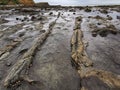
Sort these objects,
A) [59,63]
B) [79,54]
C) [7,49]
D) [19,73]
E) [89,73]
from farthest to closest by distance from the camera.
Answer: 1. [7,49]
2. [79,54]
3. [59,63]
4. [89,73]
5. [19,73]

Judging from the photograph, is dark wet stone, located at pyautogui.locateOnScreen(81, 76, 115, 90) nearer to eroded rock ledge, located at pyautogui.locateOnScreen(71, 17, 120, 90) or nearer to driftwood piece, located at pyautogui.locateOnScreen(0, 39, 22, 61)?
eroded rock ledge, located at pyautogui.locateOnScreen(71, 17, 120, 90)

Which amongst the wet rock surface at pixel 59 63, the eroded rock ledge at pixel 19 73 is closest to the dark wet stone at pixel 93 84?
the wet rock surface at pixel 59 63

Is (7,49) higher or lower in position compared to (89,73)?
lower

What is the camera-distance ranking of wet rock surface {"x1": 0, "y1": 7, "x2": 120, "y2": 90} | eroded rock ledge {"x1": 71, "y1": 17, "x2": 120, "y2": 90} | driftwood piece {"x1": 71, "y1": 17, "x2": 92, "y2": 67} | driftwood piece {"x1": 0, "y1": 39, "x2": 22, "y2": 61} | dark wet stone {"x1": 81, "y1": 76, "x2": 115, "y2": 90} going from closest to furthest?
1. dark wet stone {"x1": 81, "y1": 76, "x2": 115, "y2": 90}
2. eroded rock ledge {"x1": 71, "y1": 17, "x2": 120, "y2": 90}
3. wet rock surface {"x1": 0, "y1": 7, "x2": 120, "y2": 90}
4. driftwood piece {"x1": 71, "y1": 17, "x2": 92, "y2": 67}
5. driftwood piece {"x1": 0, "y1": 39, "x2": 22, "y2": 61}

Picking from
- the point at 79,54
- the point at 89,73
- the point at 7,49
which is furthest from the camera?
the point at 7,49

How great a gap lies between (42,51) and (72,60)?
2.56 m

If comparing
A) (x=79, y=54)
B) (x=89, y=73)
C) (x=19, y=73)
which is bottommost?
(x=79, y=54)

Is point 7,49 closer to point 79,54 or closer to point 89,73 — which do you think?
point 79,54

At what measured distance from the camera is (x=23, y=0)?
6253 centimetres

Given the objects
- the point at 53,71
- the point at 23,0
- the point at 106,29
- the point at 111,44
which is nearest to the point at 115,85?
the point at 53,71

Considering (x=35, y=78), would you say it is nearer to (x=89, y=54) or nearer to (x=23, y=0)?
(x=89, y=54)

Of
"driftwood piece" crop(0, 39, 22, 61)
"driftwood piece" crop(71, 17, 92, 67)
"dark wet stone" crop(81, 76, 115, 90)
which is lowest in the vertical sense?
"driftwood piece" crop(0, 39, 22, 61)

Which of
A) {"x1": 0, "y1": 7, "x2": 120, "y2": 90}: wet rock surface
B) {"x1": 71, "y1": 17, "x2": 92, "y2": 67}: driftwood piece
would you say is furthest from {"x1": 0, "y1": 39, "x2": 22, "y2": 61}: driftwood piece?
{"x1": 71, "y1": 17, "x2": 92, "y2": 67}: driftwood piece

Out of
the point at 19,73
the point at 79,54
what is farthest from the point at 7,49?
the point at 79,54
